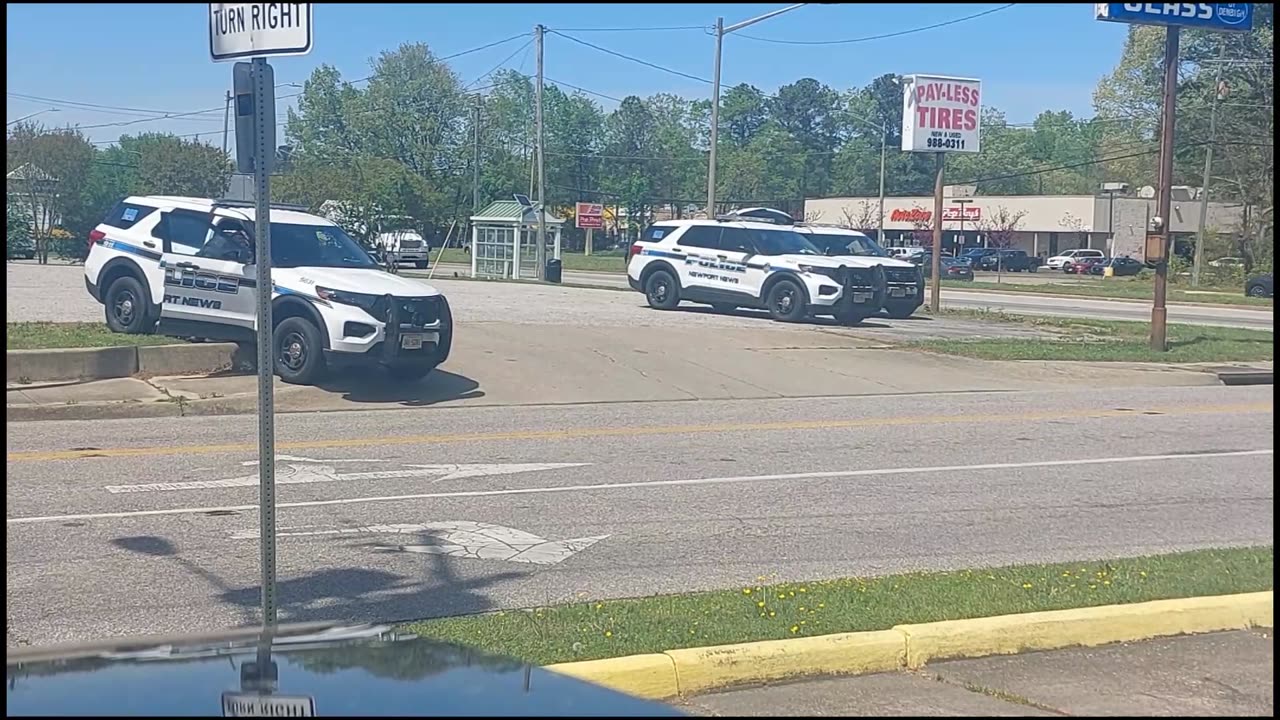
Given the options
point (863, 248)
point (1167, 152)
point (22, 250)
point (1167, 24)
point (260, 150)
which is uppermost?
point (1167, 24)

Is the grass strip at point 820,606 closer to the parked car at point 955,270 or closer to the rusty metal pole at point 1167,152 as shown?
the rusty metal pole at point 1167,152

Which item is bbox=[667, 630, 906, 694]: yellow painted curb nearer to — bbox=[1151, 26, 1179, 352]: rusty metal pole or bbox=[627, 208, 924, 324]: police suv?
bbox=[1151, 26, 1179, 352]: rusty metal pole

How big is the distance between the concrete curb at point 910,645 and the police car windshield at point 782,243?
19936 millimetres

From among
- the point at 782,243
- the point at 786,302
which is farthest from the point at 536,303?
the point at 786,302

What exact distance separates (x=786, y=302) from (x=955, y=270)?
44.8 metres

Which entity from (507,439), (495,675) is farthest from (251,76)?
(507,439)

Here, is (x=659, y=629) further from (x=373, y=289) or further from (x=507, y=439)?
(x=373, y=289)

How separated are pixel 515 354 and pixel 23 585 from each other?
12.5m

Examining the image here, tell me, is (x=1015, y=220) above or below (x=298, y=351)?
above

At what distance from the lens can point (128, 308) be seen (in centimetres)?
1739

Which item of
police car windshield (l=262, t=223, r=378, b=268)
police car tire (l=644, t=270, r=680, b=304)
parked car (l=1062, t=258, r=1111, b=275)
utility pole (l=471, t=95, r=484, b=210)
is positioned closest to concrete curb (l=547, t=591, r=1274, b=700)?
police car windshield (l=262, t=223, r=378, b=268)

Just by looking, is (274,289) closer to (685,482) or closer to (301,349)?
(301,349)

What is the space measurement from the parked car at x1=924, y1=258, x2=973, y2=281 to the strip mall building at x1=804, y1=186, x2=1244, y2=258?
1348cm

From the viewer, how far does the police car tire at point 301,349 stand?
622 inches
